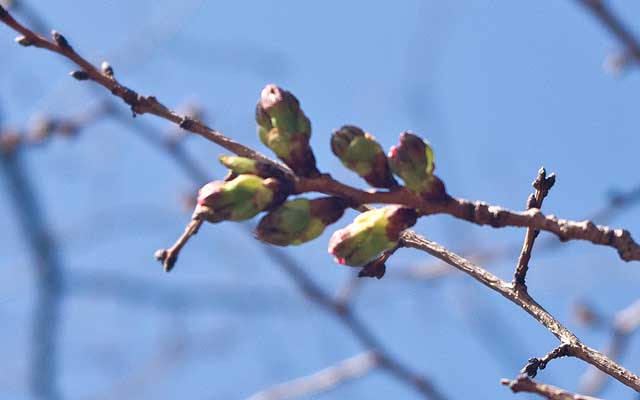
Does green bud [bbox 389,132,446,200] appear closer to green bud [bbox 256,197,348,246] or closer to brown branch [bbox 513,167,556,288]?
green bud [bbox 256,197,348,246]

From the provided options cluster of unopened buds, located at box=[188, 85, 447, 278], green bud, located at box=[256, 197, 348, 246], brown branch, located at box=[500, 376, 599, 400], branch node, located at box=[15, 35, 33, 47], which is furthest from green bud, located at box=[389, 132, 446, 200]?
branch node, located at box=[15, 35, 33, 47]

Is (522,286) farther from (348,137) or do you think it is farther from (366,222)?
(348,137)

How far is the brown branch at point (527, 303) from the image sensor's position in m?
1.42

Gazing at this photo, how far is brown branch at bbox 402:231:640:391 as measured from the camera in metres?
1.42

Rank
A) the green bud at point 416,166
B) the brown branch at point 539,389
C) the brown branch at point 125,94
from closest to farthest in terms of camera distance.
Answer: the brown branch at point 539,389 → the green bud at point 416,166 → the brown branch at point 125,94

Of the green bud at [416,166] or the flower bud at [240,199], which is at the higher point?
the flower bud at [240,199]

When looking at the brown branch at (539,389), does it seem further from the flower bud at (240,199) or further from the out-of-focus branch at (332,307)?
the out-of-focus branch at (332,307)

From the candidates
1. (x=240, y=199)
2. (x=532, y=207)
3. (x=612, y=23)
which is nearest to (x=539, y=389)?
(x=532, y=207)

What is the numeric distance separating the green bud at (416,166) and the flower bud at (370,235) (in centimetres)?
5

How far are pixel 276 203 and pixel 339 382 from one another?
9.34 ft

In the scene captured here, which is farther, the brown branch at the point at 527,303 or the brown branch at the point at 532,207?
the brown branch at the point at 532,207

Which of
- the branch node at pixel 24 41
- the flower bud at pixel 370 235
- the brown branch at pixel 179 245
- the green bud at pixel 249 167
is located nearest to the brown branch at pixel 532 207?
the flower bud at pixel 370 235

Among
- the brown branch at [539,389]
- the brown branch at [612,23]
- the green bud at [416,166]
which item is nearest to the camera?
the brown branch at [539,389]

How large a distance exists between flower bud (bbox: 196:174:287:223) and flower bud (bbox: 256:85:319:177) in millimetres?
69
